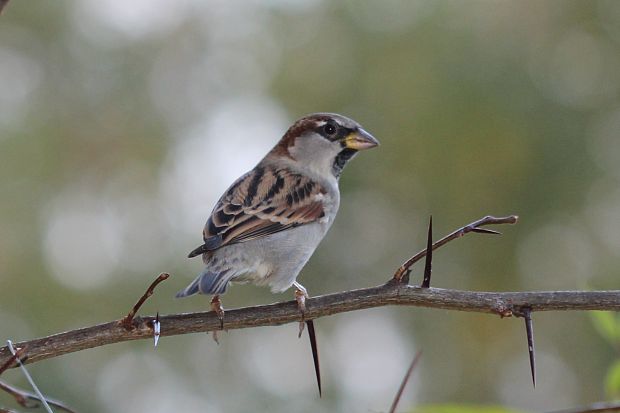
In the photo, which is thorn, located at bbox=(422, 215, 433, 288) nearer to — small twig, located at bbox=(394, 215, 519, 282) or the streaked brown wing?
small twig, located at bbox=(394, 215, 519, 282)

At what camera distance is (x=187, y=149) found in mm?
11914

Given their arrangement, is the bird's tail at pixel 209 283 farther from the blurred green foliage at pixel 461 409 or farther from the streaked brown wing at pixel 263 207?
the blurred green foliage at pixel 461 409

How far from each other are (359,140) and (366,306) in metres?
2.61

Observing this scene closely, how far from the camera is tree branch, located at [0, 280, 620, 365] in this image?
2369 mm

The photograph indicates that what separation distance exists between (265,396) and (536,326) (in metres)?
2.88

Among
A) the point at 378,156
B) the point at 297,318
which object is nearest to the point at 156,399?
the point at 378,156

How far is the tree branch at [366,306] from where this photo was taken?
93.3 inches

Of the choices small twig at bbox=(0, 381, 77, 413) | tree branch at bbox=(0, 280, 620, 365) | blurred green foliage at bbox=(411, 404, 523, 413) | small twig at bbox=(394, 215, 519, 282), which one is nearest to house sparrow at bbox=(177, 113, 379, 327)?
tree branch at bbox=(0, 280, 620, 365)

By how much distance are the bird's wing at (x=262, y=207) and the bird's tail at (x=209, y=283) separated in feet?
0.39

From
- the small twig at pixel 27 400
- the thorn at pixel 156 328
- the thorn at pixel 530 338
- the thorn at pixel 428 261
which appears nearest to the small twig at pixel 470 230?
the thorn at pixel 428 261

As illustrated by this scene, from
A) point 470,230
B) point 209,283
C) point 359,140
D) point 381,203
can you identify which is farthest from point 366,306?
point 381,203

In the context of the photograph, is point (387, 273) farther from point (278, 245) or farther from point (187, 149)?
point (278, 245)

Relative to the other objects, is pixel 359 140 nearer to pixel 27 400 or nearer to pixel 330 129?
pixel 330 129

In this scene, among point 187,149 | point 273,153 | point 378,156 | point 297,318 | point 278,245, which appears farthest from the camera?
point 187,149
